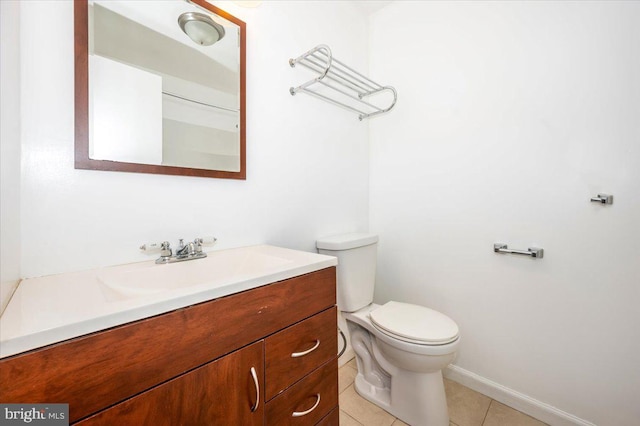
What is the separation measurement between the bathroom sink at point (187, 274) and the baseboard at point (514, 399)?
1.40 meters

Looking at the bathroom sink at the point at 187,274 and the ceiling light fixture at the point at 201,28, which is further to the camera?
the ceiling light fixture at the point at 201,28

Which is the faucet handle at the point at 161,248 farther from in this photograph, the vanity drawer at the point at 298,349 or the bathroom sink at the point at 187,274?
the vanity drawer at the point at 298,349

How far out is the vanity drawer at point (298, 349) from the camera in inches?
28.7

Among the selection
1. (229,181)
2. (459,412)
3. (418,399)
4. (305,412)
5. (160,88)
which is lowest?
(459,412)

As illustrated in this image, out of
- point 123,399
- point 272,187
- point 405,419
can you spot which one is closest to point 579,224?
point 405,419

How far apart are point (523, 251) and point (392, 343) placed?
0.83 metres

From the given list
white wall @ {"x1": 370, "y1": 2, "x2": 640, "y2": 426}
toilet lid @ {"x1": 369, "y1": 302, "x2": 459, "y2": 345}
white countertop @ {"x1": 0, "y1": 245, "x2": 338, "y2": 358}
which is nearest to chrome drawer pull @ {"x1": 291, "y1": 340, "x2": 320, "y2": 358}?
white countertop @ {"x1": 0, "y1": 245, "x2": 338, "y2": 358}

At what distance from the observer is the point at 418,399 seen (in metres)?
1.21

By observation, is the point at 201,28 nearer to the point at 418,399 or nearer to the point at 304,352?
the point at 304,352

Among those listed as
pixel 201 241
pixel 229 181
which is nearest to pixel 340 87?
pixel 229 181

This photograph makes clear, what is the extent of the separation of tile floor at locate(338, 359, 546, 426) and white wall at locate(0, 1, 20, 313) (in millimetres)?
1407

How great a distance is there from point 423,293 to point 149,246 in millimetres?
1551

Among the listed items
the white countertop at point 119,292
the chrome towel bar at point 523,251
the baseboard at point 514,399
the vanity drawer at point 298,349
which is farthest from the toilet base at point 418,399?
the white countertop at point 119,292

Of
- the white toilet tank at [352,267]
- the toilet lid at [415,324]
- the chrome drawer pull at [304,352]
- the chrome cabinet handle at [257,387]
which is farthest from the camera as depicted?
the white toilet tank at [352,267]
